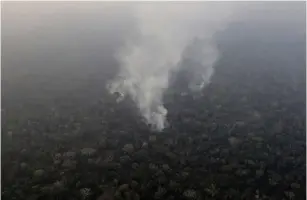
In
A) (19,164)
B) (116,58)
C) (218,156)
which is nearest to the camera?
(19,164)

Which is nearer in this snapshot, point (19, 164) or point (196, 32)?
point (19, 164)

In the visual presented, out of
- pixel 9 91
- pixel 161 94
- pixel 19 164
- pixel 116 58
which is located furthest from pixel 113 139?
pixel 116 58

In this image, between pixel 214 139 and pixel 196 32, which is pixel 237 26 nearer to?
pixel 196 32

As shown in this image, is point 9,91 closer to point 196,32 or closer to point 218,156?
point 218,156

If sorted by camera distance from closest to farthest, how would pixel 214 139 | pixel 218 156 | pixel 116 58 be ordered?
pixel 218 156 < pixel 214 139 < pixel 116 58

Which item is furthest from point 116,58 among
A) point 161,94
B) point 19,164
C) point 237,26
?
point 19,164

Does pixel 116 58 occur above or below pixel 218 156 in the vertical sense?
above

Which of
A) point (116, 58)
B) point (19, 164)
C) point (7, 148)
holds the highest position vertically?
point (116, 58)
